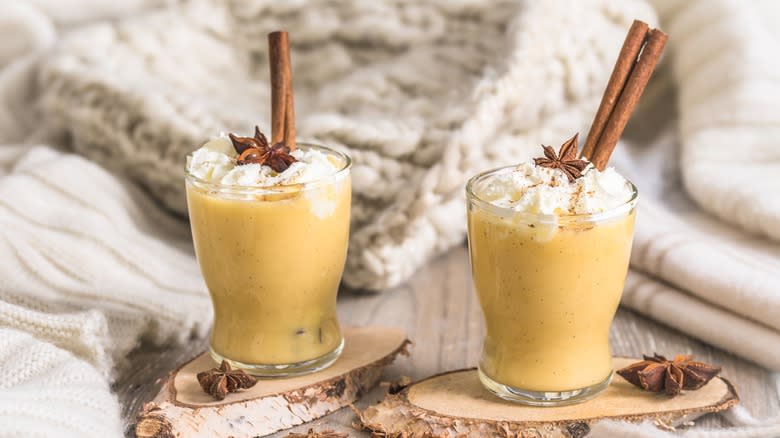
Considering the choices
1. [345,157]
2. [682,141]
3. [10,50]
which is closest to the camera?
[345,157]

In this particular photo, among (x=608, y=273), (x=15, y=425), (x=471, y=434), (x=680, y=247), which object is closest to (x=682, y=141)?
(x=680, y=247)

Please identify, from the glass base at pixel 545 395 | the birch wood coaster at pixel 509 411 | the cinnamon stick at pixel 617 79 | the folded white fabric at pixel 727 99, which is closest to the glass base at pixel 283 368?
the birch wood coaster at pixel 509 411

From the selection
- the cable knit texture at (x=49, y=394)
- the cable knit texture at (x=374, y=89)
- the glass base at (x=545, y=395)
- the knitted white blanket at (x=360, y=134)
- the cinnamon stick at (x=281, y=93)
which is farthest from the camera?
the cable knit texture at (x=374, y=89)

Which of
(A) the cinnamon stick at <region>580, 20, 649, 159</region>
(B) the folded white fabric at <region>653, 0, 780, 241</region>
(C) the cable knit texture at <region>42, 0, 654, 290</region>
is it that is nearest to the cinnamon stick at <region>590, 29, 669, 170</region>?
(A) the cinnamon stick at <region>580, 20, 649, 159</region>

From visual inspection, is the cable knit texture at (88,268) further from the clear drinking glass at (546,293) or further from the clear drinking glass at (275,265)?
the clear drinking glass at (546,293)

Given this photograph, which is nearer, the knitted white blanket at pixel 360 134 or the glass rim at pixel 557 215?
the glass rim at pixel 557 215

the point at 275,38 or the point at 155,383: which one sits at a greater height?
the point at 275,38

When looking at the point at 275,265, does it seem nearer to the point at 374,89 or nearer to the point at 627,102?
the point at 627,102

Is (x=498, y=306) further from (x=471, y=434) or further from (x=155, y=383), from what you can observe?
(x=155, y=383)
